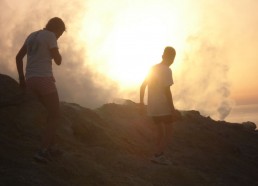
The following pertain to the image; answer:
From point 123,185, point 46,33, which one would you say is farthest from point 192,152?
point 46,33

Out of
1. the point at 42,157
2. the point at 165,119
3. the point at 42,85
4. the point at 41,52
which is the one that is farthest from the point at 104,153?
the point at 41,52

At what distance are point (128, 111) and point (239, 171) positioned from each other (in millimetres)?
6702

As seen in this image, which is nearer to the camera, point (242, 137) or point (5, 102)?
point (5, 102)

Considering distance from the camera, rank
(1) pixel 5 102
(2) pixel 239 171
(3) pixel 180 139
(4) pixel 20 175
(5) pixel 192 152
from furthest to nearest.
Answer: (3) pixel 180 139, (5) pixel 192 152, (2) pixel 239 171, (1) pixel 5 102, (4) pixel 20 175

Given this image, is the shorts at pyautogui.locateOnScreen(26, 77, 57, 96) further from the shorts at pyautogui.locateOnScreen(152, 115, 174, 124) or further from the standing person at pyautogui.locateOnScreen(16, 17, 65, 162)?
the shorts at pyautogui.locateOnScreen(152, 115, 174, 124)

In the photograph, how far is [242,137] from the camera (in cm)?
1728

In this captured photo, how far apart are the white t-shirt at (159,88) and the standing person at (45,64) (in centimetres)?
275

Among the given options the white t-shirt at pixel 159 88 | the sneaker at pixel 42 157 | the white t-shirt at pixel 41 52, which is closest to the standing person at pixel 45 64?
the white t-shirt at pixel 41 52

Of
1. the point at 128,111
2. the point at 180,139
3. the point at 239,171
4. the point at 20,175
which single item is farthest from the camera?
the point at 128,111

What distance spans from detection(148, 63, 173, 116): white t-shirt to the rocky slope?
4.01ft

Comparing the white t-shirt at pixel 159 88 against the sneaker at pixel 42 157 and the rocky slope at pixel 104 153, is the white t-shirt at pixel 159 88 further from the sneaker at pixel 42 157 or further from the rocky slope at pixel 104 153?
the sneaker at pixel 42 157

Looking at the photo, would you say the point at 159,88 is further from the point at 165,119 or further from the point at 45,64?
the point at 45,64

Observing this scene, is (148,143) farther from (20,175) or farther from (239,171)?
(20,175)

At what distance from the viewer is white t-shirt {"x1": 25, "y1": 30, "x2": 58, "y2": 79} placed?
6766 mm
